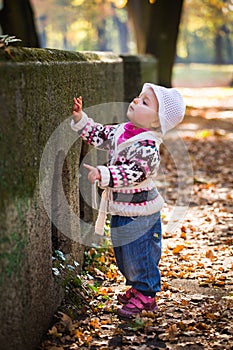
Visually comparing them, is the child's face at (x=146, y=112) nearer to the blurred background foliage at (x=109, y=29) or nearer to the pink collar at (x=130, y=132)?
the pink collar at (x=130, y=132)

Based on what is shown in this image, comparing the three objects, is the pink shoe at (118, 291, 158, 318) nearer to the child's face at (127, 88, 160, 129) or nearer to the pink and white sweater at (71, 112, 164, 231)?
the pink and white sweater at (71, 112, 164, 231)

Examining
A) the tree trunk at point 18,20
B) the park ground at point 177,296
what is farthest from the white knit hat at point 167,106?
the tree trunk at point 18,20

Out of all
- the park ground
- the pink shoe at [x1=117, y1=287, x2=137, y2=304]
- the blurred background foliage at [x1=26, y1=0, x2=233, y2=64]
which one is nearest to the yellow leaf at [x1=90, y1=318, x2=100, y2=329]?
the park ground

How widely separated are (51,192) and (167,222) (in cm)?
342

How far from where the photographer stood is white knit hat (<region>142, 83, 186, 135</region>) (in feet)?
14.2

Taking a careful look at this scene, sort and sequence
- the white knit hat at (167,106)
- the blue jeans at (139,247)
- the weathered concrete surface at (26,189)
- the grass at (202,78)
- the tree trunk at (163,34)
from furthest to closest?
1. the grass at (202,78)
2. the tree trunk at (163,34)
3. the blue jeans at (139,247)
4. the white knit hat at (167,106)
5. the weathered concrete surface at (26,189)

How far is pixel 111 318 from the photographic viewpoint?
15.0 ft

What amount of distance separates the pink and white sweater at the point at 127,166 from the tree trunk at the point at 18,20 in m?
9.80

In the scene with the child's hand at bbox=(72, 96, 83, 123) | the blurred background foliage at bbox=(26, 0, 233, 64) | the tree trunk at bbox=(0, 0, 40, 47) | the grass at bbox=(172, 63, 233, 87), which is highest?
the tree trunk at bbox=(0, 0, 40, 47)

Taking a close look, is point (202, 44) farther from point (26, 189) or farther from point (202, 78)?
point (26, 189)

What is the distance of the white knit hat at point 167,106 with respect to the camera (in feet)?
14.2

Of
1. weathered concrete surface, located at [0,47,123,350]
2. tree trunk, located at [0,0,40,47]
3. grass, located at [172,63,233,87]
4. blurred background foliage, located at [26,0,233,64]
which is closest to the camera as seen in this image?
weathered concrete surface, located at [0,47,123,350]

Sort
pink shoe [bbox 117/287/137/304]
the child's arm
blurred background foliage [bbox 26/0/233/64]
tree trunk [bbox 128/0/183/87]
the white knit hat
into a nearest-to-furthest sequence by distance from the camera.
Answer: the white knit hat, the child's arm, pink shoe [bbox 117/287/137/304], tree trunk [bbox 128/0/183/87], blurred background foliage [bbox 26/0/233/64]

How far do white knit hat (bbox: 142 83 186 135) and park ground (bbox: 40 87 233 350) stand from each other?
124 cm
